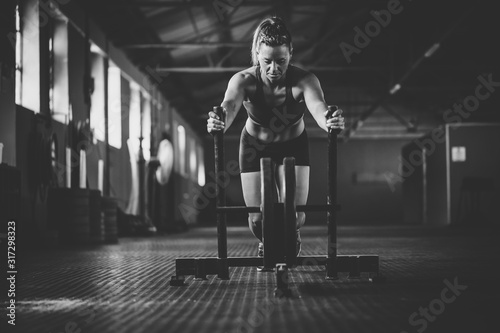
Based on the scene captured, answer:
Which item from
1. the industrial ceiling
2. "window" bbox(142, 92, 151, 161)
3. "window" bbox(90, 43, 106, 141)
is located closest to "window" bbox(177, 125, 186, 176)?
the industrial ceiling

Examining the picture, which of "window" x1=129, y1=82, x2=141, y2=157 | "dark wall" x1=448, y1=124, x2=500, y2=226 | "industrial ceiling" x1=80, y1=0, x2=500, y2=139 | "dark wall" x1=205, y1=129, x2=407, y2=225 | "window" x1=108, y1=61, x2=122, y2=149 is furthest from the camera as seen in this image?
"dark wall" x1=205, y1=129, x2=407, y2=225

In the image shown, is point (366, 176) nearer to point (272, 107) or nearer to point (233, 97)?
point (272, 107)

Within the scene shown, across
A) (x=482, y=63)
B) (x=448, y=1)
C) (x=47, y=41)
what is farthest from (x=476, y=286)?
(x=482, y=63)

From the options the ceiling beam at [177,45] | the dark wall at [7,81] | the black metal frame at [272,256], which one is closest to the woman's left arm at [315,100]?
the black metal frame at [272,256]

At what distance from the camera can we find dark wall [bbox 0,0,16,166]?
6367 mm

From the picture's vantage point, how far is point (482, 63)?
14352 mm

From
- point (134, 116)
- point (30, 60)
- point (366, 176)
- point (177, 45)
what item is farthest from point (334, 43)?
point (366, 176)

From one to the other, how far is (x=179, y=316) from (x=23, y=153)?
531 centimetres

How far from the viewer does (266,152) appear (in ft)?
11.5

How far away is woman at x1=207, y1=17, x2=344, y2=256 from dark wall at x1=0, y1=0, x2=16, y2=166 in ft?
11.6

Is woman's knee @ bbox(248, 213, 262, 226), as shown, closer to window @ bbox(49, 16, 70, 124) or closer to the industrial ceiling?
window @ bbox(49, 16, 70, 124)

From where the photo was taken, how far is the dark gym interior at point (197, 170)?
8.13 ft

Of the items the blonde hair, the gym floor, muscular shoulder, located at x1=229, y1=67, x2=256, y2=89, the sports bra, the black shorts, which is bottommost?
the gym floor

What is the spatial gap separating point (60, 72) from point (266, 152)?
5731mm
